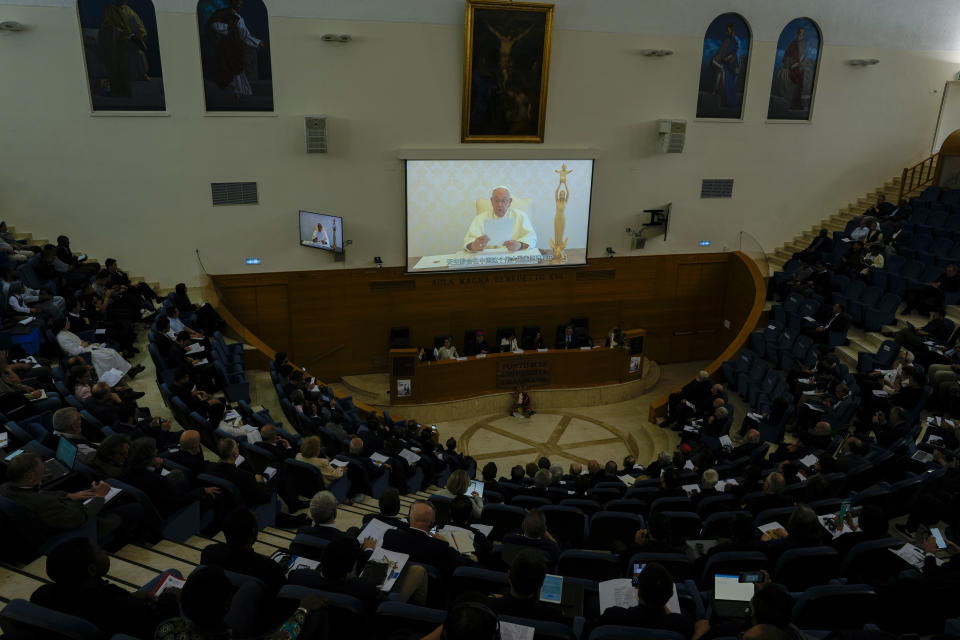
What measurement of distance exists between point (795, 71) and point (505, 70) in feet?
21.7

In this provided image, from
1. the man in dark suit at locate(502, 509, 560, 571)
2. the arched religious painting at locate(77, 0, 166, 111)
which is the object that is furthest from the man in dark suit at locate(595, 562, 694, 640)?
the arched religious painting at locate(77, 0, 166, 111)

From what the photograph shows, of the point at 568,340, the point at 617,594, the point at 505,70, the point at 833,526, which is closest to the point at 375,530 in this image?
the point at 617,594

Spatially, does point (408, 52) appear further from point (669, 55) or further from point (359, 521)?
point (359, 521)

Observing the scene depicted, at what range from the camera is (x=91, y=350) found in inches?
310

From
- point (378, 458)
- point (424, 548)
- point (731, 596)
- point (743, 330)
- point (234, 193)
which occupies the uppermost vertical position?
point (234, 193)

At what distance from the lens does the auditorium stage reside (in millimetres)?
11250

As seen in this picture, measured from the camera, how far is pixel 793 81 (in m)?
13.9

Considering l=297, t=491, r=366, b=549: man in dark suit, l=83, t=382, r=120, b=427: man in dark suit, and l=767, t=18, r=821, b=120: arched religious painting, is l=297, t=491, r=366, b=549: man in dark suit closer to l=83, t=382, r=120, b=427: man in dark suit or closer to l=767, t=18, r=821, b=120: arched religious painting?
l=83, t=382, r=120, b=427: man in dark suit

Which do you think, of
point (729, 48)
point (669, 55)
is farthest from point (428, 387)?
point (729, 48)

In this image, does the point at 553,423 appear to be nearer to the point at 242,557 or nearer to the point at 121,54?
the point at 242,557

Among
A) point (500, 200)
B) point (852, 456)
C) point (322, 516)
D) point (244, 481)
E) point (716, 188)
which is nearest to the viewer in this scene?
point (322, 516)

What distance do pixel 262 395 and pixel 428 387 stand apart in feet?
10.8

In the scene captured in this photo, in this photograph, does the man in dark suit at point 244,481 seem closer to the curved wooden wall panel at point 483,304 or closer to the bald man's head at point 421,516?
the bald man's head at point 421,516

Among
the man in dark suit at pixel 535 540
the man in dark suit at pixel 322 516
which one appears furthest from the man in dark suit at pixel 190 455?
the man in dark suit at pixel 535 540
